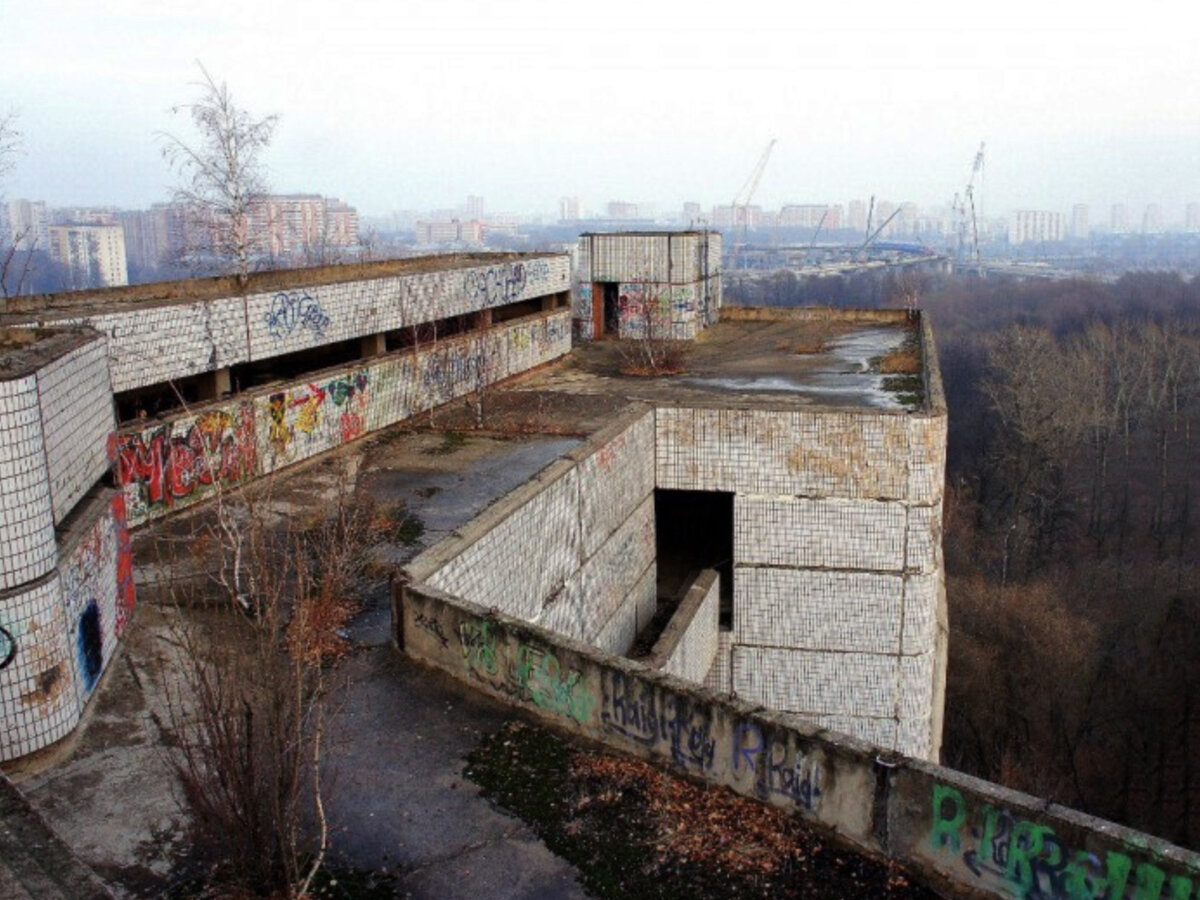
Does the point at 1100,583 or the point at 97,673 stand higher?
the point at 97,673

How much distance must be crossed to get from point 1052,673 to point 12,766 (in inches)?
1180

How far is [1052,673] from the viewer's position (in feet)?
102

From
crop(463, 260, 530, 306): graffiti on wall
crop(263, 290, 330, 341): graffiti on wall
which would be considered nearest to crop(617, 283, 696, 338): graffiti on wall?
crop(463, 260, 530, 306): graffiti on wall

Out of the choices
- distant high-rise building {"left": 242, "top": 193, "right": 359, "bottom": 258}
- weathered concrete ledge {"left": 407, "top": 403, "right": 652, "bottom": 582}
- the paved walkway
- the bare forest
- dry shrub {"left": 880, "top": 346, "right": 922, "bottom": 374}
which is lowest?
the bare forest

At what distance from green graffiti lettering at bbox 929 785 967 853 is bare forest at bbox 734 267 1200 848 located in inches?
943

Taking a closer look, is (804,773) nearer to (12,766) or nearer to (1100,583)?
(12,766)

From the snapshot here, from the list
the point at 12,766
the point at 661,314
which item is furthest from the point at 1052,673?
the point at 12,766

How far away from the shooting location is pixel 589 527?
11.8 m

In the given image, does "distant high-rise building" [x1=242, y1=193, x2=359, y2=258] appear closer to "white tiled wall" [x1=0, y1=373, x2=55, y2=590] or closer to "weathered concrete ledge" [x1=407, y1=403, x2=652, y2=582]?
"weathered concrete ledge" [x1=407, y1=403, x2=652, y2=582]

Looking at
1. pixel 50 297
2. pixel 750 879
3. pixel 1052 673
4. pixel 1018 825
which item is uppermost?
pixel 50 297

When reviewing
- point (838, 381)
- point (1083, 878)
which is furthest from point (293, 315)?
point (1083, 878)

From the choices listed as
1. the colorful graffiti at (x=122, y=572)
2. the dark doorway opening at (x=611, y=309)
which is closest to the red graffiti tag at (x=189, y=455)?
the colorful graffiti at (x=122, y=572)

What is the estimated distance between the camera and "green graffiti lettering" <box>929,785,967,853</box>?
514cm

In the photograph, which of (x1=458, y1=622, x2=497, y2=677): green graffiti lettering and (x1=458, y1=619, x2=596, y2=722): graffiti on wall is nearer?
(x1=458, y1=619, x2=596, y2=722): graffiti on wall
